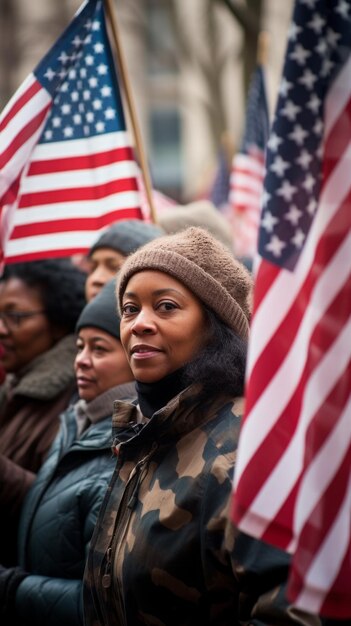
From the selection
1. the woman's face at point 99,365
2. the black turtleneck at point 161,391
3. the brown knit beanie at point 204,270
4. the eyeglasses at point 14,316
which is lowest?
the eyeglasses at point 14,316

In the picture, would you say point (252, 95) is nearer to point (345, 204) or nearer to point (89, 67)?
point (89, 67)

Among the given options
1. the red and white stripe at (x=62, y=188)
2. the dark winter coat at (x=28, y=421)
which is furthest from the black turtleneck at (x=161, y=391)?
the red and white stripe at (x=62, y=188)

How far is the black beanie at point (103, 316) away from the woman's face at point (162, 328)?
0.95m

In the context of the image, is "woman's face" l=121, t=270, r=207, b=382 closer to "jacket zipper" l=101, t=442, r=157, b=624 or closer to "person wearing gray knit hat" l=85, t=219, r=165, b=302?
"jacket zipper" l=101, t=442, r=157, b=624

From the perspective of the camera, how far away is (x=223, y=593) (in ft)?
10.7

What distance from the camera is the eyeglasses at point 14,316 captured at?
5883mm

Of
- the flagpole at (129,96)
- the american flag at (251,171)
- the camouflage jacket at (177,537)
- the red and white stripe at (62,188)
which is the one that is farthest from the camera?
the american flag at (251,171)

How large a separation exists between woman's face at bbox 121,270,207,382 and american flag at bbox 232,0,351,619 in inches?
24.5

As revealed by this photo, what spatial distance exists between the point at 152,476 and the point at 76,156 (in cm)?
265

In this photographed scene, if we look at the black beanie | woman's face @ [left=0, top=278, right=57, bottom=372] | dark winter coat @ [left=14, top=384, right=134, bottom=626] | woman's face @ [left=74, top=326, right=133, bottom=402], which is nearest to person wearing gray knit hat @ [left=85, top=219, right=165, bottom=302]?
woman's face @ [left=0, top=278, right=57, bottom=372]

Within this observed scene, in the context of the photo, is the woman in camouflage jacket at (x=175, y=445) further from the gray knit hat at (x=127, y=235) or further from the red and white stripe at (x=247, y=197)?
the red and white stripe at (x=247, y=197)

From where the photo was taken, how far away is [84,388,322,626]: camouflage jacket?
127 inches

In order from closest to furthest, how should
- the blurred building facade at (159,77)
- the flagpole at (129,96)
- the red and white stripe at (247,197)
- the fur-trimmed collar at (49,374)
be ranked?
the fur-trimmed collar at (49,374) < the flagpole at (129,96) < the red and white stripe at (247,197) < the blurred building facade at (159,77)

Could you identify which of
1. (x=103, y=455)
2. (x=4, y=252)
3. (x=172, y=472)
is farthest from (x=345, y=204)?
(x=4, y=252)
